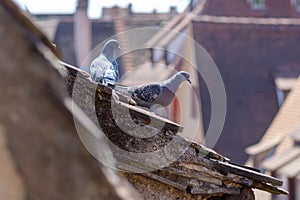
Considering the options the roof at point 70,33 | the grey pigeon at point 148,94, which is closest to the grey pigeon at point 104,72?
the grey pigeon at point 148,94

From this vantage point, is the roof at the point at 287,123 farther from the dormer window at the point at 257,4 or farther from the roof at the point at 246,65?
the dormer window at the point at 257,4

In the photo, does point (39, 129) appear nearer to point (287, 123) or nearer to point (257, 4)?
point (287, 123)

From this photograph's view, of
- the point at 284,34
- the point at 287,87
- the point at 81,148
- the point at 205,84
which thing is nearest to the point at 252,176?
the point at 81,148

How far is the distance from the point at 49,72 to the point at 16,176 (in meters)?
0.18

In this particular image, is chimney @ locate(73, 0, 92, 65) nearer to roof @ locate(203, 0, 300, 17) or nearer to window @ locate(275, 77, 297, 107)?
roof @ locate(203, 0, 300, 17)

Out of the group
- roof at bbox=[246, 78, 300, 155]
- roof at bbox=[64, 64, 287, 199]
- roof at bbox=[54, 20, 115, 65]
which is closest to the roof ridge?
roof at bbox=[246, 78, 300, 155]

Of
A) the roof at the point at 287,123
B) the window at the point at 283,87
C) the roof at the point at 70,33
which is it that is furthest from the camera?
the roof at the point at 70,33

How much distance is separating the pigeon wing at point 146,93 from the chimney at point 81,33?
72.8 feet

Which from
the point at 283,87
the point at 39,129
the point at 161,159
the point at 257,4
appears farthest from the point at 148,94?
the point at 257,4

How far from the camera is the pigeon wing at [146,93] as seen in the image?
545 cm

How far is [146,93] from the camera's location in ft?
18.0

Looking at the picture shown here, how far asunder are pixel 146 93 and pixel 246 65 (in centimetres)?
1683

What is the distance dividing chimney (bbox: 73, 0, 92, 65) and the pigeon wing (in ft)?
72.8

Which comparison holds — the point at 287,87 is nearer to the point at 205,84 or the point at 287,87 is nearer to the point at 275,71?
the point at 275,71
